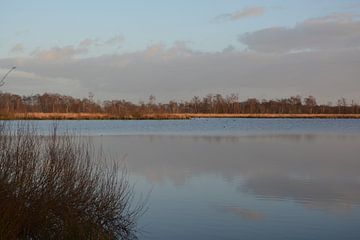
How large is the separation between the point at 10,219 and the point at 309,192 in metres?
6.95

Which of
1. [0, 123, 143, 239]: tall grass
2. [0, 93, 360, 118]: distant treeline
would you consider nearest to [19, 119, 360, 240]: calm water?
[0, 123, 143, 239]: tall grass

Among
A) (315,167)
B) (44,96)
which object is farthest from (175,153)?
(44,96)

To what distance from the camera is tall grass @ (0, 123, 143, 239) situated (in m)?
5.63

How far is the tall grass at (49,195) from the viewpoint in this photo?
18.5 ft

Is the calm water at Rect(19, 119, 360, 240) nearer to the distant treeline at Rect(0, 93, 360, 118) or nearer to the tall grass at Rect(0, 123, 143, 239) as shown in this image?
the tall grass at Rect(0, 123, 143, 239)

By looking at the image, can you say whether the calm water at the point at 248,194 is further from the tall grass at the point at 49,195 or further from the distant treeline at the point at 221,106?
the distant treeline at the point at 221,106

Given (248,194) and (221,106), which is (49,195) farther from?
(221,106)

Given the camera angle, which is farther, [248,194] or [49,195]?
[248,194]

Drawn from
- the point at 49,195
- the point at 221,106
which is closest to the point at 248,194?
the point at 49,195

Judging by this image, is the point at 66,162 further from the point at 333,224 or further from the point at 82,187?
the point at 333,224

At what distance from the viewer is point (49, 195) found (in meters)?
6.09

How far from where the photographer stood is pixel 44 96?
261ft

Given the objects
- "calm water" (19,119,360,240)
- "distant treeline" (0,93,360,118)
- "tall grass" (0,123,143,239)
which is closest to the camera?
"tall grass" (0,123,143,239)

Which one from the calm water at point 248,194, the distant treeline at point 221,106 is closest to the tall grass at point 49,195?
the calm water at point 248,194
